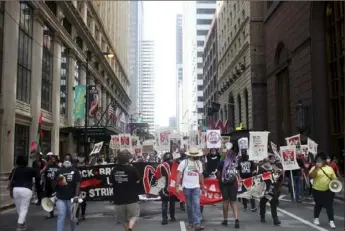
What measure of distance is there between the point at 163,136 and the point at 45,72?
871 centimetres

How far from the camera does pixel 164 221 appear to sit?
11023mm

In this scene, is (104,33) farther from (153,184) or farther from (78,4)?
(153,184)

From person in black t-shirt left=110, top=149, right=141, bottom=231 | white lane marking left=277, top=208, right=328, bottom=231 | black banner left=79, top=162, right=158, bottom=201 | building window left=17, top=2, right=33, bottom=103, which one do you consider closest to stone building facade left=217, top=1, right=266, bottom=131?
building window left=17, top=2, right=33, bottom=103

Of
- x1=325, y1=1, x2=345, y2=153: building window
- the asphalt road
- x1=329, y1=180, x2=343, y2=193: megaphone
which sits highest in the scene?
x1=325, y1=1, x2=345, y2=153: building window

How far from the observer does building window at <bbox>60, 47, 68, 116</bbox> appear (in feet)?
111

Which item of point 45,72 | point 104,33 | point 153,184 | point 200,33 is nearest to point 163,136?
point 45,72

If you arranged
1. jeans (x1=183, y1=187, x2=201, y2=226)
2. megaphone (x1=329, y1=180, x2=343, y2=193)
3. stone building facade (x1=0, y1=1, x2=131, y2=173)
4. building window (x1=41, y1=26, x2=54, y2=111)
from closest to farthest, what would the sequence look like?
jeans (x1=183, y1=187, x2=201, y2=226), megaphone (x1=329, y1=180, x2=343, y2=193), stone building facade (x1=0, y1=1, x2=131, y2=173), building window (x1=41, y1=26, x2=54, y2=111)

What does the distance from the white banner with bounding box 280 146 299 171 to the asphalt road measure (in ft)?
5.13

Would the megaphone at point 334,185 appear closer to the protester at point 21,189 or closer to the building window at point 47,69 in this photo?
the protester at point 21,189

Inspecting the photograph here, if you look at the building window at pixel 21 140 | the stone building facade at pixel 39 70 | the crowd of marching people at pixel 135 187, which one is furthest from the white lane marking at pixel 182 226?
the building window at pixel 21 140

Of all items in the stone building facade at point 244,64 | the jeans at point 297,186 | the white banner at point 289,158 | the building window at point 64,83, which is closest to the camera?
the jeans at point 297,186

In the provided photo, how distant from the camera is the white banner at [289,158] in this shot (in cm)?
1600

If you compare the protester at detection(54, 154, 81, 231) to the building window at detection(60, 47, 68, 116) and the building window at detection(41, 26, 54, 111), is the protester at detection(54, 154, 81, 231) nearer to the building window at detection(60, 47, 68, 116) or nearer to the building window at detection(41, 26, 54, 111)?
the building window at detection(41, 26, 54, 111)

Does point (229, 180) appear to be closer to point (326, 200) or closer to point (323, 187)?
point (323, 187)
